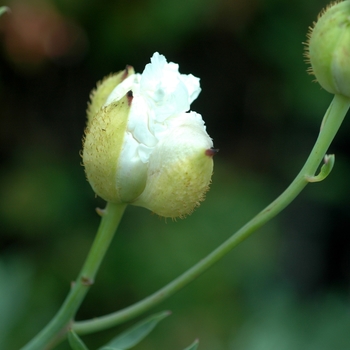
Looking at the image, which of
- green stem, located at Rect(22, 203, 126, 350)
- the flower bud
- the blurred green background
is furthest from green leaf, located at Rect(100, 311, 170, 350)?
the blurred green background

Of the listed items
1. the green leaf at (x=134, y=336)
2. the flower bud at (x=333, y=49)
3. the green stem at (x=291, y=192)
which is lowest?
the green leaf at (x=134, y=336)

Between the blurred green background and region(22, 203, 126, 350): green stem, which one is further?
the blurred green background

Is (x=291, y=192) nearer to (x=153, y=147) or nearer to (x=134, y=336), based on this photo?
(x=153, y=147)

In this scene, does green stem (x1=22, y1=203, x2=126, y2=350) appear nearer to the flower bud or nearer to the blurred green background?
the flower bud

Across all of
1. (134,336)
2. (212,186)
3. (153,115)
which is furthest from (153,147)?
(212,186)

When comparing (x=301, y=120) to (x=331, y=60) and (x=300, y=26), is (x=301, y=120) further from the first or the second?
(x=331, y=60)

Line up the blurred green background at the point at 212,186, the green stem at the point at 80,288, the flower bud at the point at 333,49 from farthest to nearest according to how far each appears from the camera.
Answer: the blurred green background at the point at 212,186 < the green stem at the point at 80,288 < the flower bud at the point at 333,49

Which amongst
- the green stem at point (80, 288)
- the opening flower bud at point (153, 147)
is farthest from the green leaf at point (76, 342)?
the opening flower bud at point (153, 147)

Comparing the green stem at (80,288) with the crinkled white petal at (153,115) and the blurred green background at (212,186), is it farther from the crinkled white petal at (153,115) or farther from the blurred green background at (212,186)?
the blurred green background at (212,186)
